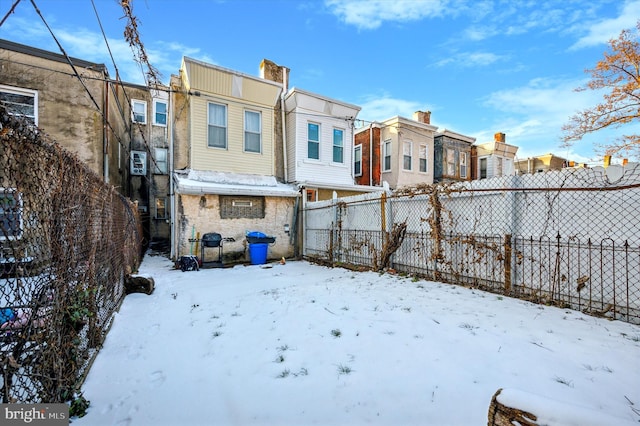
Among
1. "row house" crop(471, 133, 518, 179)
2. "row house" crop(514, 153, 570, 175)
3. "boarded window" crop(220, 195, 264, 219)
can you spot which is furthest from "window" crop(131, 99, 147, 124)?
"row house" crop(514, 153, 570, 175)

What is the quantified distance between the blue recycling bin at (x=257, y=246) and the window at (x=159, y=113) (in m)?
11.7

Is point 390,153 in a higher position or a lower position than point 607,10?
lower

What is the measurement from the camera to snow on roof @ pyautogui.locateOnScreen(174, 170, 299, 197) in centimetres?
887

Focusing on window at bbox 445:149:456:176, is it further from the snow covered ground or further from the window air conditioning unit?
the window air conditioning unit

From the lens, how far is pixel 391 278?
611 centimetres

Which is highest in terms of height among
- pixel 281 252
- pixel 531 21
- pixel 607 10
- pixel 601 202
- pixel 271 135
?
pixel 607 10

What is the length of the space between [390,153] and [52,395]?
15.2 meters

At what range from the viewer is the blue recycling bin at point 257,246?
9.11 meters

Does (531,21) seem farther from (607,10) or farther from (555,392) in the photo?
(555,392)

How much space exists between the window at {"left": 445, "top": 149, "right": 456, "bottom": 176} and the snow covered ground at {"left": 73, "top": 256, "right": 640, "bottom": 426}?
49.7 ft

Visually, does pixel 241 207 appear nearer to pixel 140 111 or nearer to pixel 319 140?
pixel 319 140

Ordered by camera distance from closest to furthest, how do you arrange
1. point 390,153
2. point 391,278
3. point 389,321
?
1. point 389,321
2. point 391,278
3. point 390,153

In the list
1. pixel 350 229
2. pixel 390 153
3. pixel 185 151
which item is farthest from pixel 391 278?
pixel 390 153

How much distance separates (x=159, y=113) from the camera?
16719mm
